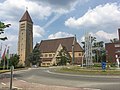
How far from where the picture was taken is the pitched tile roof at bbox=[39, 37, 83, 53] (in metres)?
125

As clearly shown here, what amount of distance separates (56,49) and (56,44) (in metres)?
5.04

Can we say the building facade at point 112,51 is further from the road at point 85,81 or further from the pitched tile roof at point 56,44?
→ the road at point 85,81

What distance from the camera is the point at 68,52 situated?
122688mm

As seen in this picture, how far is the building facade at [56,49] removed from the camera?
396 ft

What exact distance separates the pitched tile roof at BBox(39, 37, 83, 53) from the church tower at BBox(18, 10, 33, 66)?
9.33 meters

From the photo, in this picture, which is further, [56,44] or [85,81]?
[56,44]

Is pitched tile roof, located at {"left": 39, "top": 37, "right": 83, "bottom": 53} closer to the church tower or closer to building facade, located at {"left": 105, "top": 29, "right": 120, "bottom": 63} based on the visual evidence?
the church tower

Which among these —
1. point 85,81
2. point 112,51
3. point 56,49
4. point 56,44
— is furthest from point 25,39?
point 85,81

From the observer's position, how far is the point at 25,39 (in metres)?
124

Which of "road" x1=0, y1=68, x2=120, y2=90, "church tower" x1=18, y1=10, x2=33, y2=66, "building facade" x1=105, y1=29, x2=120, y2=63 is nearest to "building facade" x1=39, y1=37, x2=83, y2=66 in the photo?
"church tower" x1=18, y1=10, x2=33, y2=66

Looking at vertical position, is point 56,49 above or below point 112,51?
above

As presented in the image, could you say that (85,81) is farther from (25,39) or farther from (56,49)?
(56,49)

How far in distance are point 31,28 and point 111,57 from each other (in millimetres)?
48897

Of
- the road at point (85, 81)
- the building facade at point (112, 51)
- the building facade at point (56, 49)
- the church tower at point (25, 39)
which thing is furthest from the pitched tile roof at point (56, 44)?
the road at point (85, 81)
